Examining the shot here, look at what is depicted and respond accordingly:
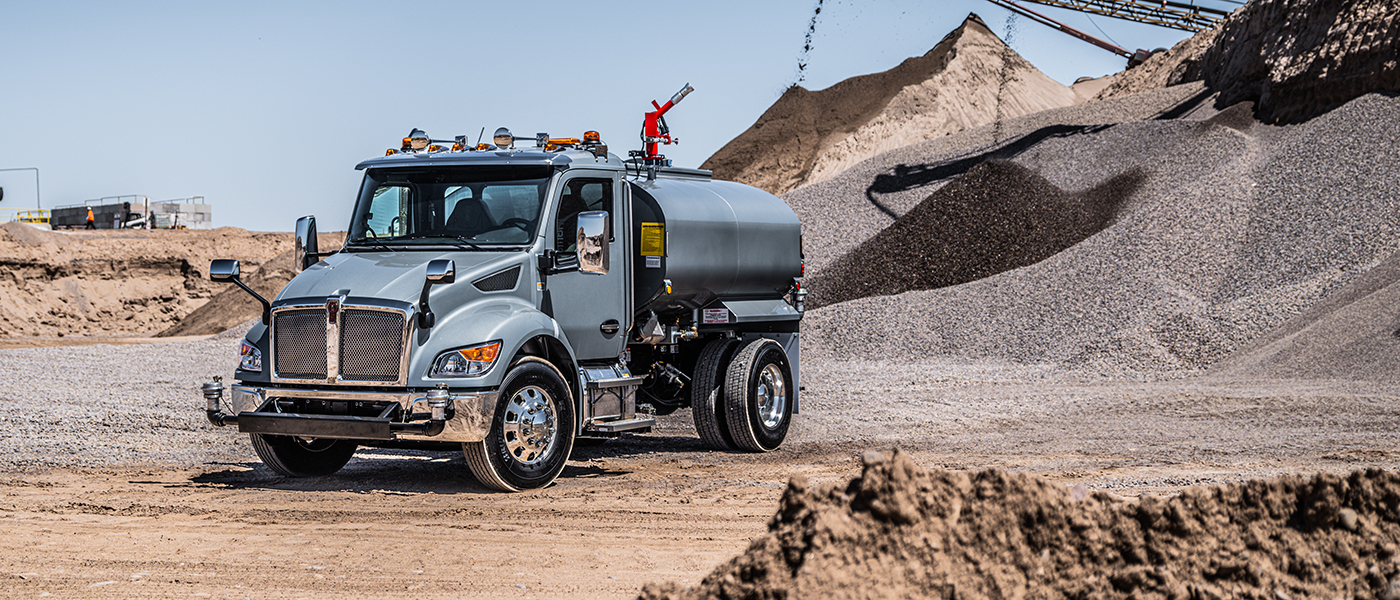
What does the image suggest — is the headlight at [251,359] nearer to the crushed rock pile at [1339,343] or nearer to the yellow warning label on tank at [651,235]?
the yellow warning label on tank at [651,235]

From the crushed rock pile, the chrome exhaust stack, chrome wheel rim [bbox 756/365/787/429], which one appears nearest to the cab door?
chrome wheel rim [bbox 756/365/787/429]

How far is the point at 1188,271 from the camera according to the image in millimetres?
25219

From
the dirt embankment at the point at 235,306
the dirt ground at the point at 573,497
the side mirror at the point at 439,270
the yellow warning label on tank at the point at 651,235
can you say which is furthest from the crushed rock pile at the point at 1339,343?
the dirt embankment at the point at 235,306

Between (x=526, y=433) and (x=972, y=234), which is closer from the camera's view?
(x=526, y=433)

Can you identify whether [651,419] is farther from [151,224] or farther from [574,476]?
[151,224]

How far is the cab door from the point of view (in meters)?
9.84

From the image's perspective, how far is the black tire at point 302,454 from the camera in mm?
9812

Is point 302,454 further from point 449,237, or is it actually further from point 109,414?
point 109,414

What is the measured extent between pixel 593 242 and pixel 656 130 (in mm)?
2743

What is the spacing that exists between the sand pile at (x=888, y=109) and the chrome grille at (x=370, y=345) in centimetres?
4795

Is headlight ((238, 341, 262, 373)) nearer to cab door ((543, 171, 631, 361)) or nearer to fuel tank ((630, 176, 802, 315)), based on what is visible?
cab door ((543, 171, 631, 361))

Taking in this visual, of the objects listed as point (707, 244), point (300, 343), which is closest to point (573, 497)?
point (300, 343)

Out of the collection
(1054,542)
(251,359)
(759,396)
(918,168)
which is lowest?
(759,396)

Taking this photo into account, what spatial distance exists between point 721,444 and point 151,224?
56042 mm
